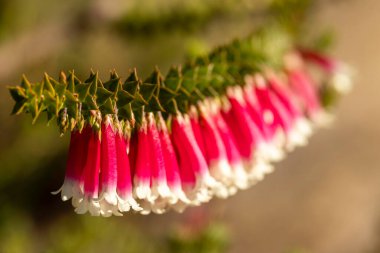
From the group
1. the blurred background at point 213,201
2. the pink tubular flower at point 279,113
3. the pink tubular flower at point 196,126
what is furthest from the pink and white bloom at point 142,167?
the blurred background at point 213,201

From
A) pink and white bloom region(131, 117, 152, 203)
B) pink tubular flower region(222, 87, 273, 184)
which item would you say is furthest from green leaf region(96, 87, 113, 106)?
pink tubular flower region(222, 87, 273, 184)

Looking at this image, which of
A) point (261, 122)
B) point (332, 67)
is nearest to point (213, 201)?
point (332, 67)

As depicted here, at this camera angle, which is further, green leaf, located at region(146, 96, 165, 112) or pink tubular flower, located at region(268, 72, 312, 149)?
pink tubular flower, located at region(268, 72, 312, 149)

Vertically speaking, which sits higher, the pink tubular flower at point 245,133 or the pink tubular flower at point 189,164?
the pink tubular flower at point 245,133

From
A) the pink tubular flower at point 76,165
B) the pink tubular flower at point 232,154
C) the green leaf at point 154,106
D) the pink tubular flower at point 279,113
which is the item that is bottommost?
the pink tubular flower at point 76,165

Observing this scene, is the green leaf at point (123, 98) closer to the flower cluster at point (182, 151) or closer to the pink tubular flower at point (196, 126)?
the flower cluster at point (182, 151)

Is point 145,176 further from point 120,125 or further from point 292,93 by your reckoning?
point 292,93

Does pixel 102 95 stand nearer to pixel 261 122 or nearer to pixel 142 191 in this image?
pixel 142 191

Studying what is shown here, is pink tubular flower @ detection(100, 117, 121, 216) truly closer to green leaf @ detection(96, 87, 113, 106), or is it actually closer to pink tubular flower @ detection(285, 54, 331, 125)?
green leaf @ detection(96, 87, 113, 106)
